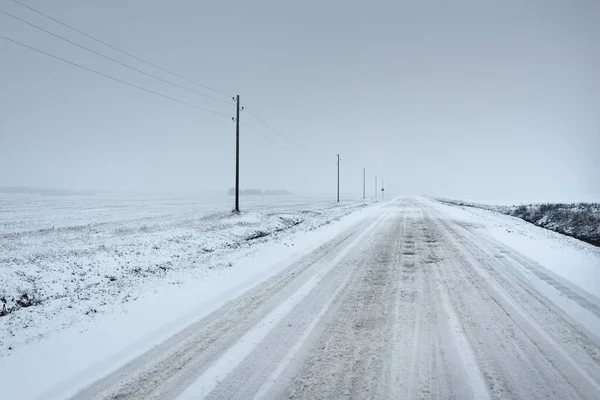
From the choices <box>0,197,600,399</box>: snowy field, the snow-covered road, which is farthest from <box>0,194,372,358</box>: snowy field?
the snow-covered road

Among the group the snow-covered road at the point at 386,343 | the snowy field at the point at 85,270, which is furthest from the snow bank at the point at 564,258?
the snowy field at the point at 85,270

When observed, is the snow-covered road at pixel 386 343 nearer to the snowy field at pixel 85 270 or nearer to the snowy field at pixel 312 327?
the snowy field at pixel 312 327

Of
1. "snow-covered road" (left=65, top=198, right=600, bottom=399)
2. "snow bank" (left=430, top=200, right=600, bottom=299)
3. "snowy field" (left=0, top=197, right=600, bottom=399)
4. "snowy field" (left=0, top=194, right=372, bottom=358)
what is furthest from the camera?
"snow bank" (left=430, top=200, right=600, bottom=299)

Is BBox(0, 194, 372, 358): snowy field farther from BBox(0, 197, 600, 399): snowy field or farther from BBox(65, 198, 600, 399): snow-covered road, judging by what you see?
BBox(65, 198, 600, 399): snow-covered road

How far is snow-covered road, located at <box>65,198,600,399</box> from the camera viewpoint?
3.54 meters

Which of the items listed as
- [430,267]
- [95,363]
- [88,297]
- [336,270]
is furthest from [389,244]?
[95,363]

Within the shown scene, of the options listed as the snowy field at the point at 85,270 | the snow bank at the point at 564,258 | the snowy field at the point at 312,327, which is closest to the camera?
the snowy field at the point at 312,327

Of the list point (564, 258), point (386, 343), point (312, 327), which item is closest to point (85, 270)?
point (312, 327)

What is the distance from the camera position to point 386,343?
4520 millimetres

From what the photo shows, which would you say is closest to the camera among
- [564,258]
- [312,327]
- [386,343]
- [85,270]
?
[386,343]

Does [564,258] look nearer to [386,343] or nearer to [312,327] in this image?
[386,343]

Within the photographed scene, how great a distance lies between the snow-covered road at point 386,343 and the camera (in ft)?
11.6

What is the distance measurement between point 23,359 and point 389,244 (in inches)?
427

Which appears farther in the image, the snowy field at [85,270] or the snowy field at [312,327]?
the snowy field at [85,270]
